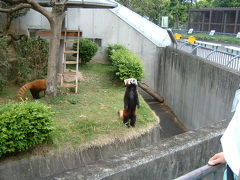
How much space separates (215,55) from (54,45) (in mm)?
5617

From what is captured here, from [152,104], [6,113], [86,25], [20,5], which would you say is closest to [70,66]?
[86,25]

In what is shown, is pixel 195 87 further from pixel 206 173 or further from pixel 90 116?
pixel 206 173

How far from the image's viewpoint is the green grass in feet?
22.3

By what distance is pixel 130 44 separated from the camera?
51.6ft

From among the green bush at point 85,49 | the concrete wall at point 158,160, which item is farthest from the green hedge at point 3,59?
the concrete wall at point 158,160

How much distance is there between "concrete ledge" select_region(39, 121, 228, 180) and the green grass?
4053 mm

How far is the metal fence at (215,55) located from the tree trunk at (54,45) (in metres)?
5.28

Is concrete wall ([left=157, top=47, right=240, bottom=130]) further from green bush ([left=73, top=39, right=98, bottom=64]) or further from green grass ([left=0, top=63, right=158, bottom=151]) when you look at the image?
green bush ([left=73, top=39, right=98, bottom=64])

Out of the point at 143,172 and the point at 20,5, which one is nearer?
the point at 143,172

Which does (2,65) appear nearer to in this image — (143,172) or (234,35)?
(143,172)

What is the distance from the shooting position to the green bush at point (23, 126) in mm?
5562

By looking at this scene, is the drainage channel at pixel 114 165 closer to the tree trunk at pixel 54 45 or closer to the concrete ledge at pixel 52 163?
the concrete ledge at pixel 52 163

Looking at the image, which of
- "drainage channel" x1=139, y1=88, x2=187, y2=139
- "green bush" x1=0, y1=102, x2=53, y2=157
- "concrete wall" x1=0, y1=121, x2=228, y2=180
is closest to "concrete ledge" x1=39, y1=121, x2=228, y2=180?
"concrete wall" x1=0, y1=121, x2=228, y2=180

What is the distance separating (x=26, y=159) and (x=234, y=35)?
874 inches
